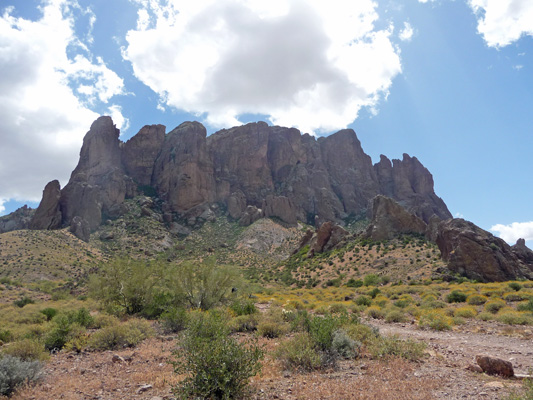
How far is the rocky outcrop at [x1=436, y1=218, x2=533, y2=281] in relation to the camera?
32.0 meters

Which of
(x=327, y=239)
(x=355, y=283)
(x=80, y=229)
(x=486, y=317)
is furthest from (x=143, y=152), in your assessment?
(x=486, y=317)

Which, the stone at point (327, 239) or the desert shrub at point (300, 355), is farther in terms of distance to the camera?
the stone at point (327, 239)

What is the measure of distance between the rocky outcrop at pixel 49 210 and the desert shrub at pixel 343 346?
87261 millimetres

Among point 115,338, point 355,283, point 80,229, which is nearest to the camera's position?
point 115,338

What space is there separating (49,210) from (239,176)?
2342 inches

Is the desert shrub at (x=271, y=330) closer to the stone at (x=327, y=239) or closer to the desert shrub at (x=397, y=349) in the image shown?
the desert shrub at (x=397, y=349)

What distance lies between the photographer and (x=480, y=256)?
32.8 meters

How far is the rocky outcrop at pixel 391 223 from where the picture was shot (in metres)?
49.9

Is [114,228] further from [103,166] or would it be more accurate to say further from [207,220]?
[103,166]

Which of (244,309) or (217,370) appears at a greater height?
(217,370)

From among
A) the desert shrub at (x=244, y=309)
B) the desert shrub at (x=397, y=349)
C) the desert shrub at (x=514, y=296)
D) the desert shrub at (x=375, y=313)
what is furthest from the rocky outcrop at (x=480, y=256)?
the desert shrub at (x=397, y=349)

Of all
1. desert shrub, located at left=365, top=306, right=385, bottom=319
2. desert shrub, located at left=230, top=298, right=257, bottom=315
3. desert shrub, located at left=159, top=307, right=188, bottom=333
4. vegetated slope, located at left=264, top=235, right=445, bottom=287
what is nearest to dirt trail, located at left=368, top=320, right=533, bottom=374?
desert shrub, located at left=365, top=306, right=385, bottom=319

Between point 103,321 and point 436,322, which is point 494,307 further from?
point 103,321

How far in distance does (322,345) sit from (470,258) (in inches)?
1209
